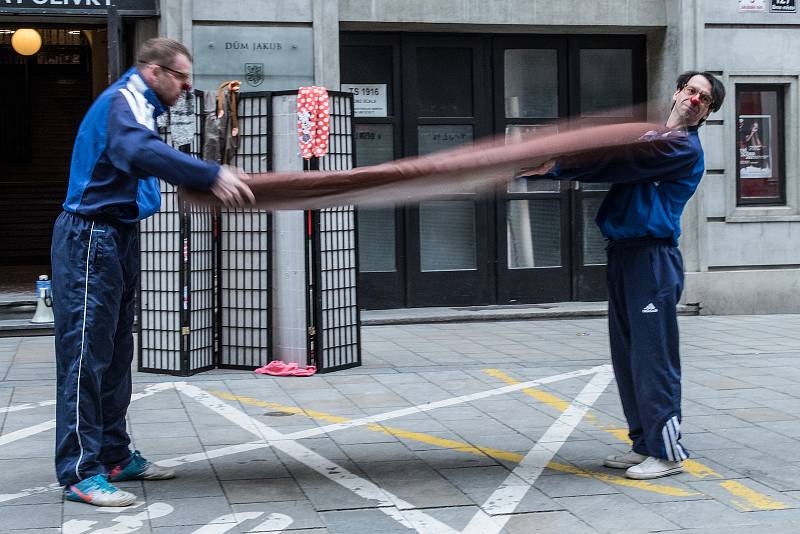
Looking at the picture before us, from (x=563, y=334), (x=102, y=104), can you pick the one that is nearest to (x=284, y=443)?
(x=102, y=104)

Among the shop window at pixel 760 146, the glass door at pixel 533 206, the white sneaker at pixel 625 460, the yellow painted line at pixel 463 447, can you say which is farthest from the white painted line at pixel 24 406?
the shop window at pixel 760 146

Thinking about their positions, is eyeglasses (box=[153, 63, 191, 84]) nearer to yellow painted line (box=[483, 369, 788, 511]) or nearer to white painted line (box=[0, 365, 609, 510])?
white painted line (box=[0, 365, 609, 510])

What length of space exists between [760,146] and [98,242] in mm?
10305

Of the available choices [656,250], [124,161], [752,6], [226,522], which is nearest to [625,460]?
[656,250]

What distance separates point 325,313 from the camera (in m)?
8.89

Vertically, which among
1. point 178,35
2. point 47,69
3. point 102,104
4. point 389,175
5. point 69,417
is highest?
point 47,69

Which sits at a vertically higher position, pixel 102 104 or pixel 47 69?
pixel 47 69

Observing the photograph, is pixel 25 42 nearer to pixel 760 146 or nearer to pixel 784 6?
pixel 760 146

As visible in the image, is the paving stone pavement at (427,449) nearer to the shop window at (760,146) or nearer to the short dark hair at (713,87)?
the short dark hair at (713,87)

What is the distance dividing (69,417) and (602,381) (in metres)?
4.55

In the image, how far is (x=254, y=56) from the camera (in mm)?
11664

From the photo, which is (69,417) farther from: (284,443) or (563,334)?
(563,334)

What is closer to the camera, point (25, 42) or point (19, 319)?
point (19, 319)

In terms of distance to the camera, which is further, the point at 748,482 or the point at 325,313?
the point at 325,313
